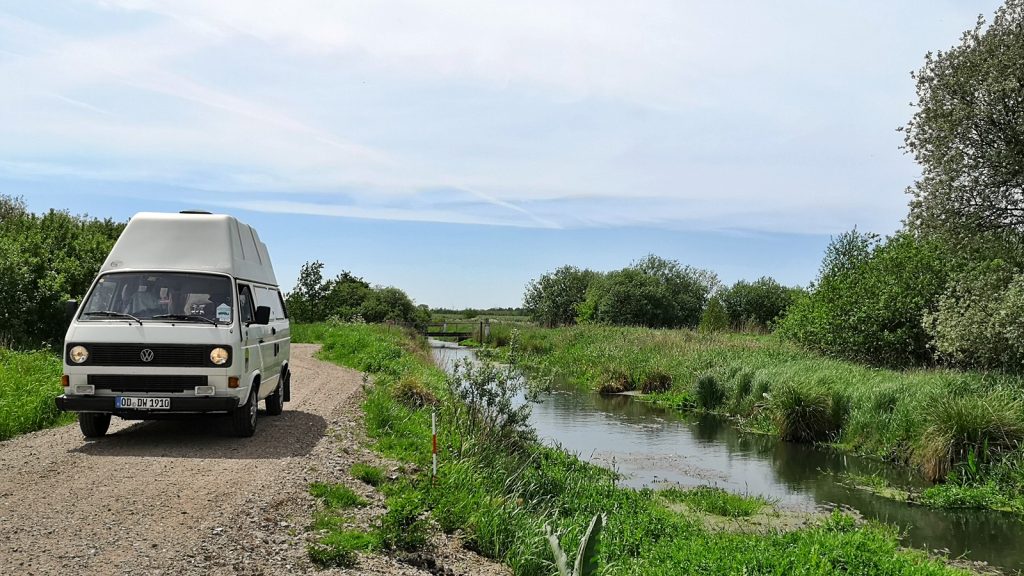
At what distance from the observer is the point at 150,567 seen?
557 cm

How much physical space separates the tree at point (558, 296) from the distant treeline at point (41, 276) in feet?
168

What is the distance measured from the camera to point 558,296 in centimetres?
7512

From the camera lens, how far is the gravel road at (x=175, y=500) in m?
5.83

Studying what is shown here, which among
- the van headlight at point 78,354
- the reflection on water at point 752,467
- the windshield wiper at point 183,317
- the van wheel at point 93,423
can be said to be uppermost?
the windshield wiper at point 183,317

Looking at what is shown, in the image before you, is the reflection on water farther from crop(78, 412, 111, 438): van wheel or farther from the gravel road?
crop(78, 412, 111, 438): van wheel

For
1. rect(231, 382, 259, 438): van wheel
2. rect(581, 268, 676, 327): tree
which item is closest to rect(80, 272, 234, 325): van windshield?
rect(231, 382, 259, 438): van wheel

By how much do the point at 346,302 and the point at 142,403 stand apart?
40.7 metres

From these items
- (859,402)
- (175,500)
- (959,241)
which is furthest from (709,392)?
(175,500)

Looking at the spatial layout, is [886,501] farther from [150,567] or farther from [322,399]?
[150,567]

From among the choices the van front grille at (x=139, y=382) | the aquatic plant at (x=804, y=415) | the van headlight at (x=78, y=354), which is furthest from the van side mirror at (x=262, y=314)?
the aquatic plant at (x=804, y=415)

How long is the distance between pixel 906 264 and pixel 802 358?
458 centimetres

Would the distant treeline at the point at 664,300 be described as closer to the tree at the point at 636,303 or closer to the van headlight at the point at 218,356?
the tree at the point at 636,303

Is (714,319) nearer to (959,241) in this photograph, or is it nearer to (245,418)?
(959,241)

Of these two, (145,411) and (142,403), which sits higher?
(142,403)
